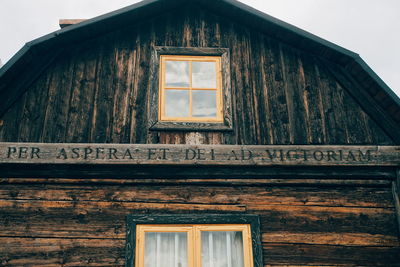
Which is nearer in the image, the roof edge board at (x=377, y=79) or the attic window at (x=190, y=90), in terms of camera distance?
the roof edge board at (x=377, y=79)

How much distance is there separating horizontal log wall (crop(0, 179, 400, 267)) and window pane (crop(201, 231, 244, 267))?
1.16 ft

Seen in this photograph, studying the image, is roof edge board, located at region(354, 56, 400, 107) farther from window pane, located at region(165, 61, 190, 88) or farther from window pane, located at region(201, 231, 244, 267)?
window pane, located at region(201, 231, 244, 267)

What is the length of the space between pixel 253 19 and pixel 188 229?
3792 mm

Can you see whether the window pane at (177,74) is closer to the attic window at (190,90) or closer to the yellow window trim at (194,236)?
the attic window at (190,90)

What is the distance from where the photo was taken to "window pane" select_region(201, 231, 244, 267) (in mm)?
5402

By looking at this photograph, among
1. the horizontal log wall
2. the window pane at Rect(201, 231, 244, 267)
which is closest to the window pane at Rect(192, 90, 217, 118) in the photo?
the horizontal log wall

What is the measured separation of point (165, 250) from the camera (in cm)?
542

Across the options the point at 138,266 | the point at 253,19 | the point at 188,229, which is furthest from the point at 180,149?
the point at 253,19

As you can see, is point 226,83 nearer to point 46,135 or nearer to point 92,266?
point 46,135

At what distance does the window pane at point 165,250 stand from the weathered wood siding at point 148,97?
4.78 feet

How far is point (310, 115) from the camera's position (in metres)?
6.28

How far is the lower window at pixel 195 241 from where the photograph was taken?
5.36 metres

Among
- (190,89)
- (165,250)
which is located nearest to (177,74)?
(190,89)

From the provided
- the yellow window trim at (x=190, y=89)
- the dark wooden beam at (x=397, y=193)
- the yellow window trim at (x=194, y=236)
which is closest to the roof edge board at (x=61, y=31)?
the yellow window trim at (x=190, y=89)
